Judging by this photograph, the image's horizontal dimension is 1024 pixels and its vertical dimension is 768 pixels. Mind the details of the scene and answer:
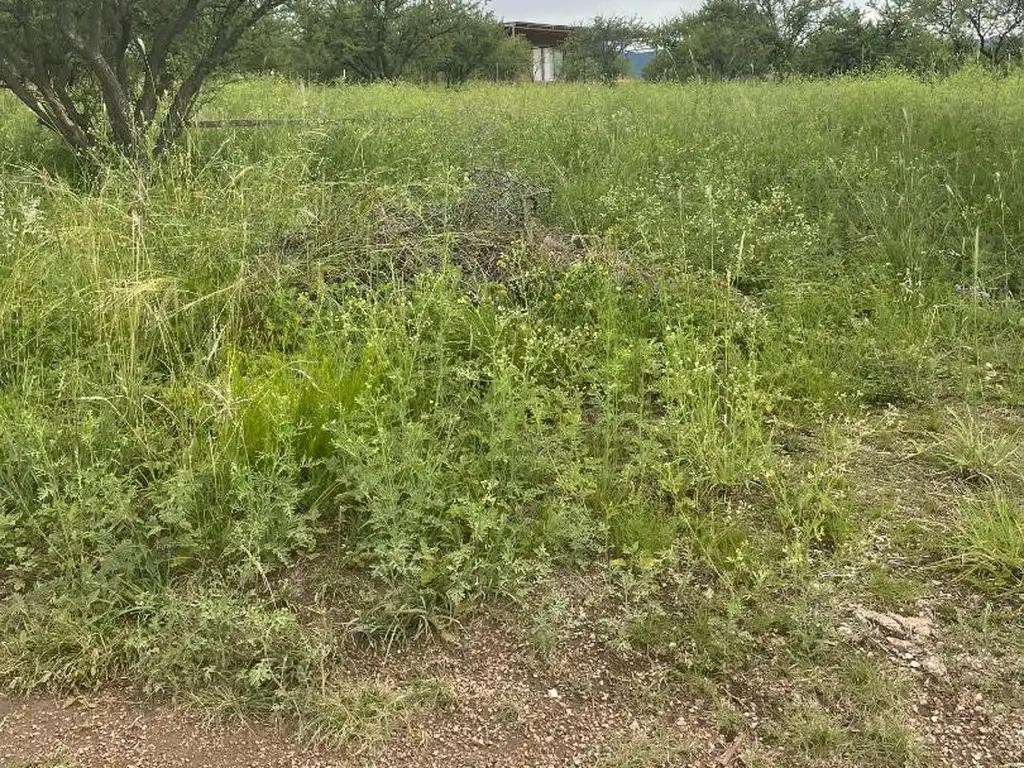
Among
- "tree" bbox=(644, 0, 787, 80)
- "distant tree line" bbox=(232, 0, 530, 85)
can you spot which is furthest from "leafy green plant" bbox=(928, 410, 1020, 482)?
"distant tree line" bbox=(232, 0, 530, 85)

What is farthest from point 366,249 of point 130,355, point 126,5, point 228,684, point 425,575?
point 126,5

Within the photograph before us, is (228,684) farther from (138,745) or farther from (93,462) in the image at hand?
(93,462)

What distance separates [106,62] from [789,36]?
1012 inches

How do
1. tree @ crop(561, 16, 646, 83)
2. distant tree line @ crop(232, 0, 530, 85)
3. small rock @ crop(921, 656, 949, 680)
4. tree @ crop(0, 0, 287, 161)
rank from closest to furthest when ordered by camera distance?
small rock @ crop(921, 656, 949, 680) → tree @ crop(0, 0, 287, 161) → distant tree line @ crop(232, 0, 530, 85) → tree @ crop(561, 16, 646, 83)

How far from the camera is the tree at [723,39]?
74.5ft

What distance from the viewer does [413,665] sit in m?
2.11

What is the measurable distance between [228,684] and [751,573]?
52.6 inches

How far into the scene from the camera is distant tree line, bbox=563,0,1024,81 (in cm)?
1814

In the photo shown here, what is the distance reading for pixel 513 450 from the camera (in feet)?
8.77

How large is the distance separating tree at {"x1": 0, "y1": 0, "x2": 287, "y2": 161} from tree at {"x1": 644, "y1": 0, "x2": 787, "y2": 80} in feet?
51.9

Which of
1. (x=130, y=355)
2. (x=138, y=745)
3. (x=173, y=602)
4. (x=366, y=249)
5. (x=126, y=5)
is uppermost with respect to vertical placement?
(x=126, y=5)

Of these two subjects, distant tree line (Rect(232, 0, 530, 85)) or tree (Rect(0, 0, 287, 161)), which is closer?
Answer: tree (Rect(0, 0, 287, 161))

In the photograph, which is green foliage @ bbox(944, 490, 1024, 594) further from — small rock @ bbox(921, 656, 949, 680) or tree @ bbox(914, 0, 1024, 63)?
tree @ bbox(914, 0, 1024, 63)

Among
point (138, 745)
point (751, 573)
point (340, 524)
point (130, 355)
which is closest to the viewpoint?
point (138, 745)
